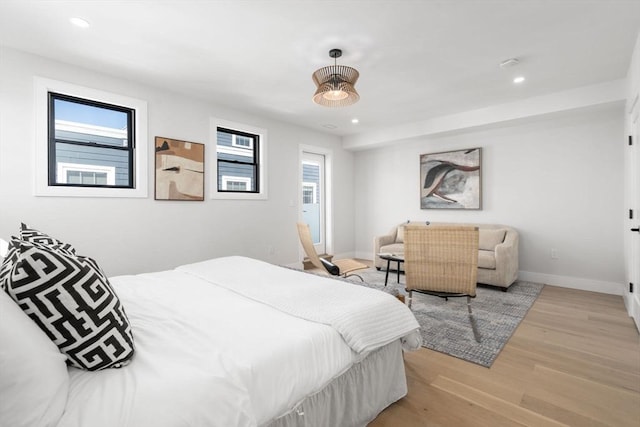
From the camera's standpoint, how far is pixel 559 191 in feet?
13.6

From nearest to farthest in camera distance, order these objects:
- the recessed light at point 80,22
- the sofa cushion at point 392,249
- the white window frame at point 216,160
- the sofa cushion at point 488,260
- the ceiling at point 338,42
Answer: the ceiling at point 338,42, the recessed light at point 80,22, the sofa cushion at point 488,260, the white window frame at point 216,160, the sofa cushion at point 392,249

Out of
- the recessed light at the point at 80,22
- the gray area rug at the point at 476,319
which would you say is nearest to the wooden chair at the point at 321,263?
the gray area rug at the point at 476,319

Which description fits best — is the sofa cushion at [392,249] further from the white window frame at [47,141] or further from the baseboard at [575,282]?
the white window frame at [47,141]

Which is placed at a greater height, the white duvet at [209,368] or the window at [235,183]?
the window at [235,183]

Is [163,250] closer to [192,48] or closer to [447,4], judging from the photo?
[192,48]

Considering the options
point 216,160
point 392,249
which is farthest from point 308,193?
point 216,160

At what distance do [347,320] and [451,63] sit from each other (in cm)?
284

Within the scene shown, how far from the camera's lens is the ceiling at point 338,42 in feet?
7.02

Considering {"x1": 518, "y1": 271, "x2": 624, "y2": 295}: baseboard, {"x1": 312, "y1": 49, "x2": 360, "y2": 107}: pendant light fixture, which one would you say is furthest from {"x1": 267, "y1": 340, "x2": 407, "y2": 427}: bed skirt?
{"x1": 518, "y1": 271, "x2": 624, "y2": 295}: baseboard

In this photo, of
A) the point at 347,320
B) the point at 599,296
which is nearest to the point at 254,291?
the point at 347,320

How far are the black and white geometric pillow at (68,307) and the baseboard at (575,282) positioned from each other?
201 inches

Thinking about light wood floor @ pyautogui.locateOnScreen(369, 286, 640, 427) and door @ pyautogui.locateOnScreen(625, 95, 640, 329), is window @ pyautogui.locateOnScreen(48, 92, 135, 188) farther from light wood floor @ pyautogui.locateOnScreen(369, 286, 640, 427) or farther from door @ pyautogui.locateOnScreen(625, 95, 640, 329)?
door @ pyautogui.locateOnScreen(625, 95, 640, 329)

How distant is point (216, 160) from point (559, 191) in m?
4.87

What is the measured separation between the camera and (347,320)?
1381 millimetres
